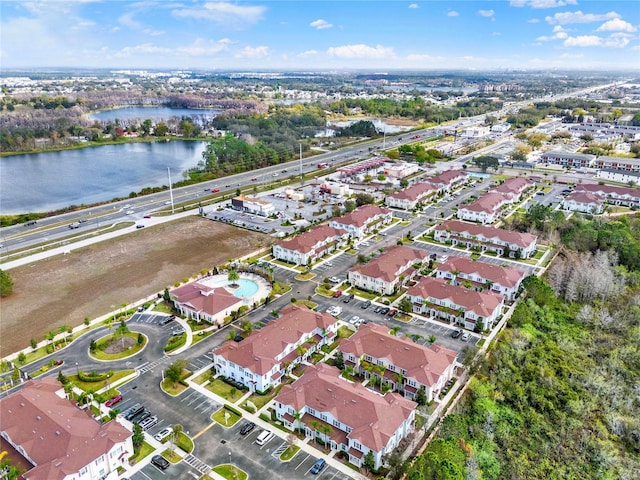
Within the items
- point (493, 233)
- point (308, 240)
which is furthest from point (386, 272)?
point (493, 233)

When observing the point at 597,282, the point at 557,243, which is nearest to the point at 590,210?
the point at 557,243

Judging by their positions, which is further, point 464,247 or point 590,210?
point 590,210

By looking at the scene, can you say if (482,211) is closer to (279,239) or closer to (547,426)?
(279,239)

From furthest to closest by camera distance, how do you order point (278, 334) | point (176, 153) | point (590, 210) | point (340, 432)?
1. point (176, 153)
2. point (590, 210)
3. point (278, 334)
4. point (340, 432)

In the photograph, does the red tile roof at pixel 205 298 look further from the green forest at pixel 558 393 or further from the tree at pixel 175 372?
the green forest at pixel 558 393

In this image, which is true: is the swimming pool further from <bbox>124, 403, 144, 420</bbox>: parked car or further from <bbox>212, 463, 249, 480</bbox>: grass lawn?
<bbox>212, 463, 249, 480</bbox>: grass lawn

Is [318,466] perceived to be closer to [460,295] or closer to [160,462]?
[160,462]

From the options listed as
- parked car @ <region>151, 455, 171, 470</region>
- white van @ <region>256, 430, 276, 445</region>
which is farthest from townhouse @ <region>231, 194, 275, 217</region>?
parked car @ <region>151, 455, 171, 470</region>

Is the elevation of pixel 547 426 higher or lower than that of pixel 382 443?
lower
